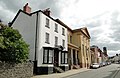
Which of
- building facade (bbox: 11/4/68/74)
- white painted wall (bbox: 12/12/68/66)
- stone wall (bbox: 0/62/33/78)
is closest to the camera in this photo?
stone wall (bbox: 0/62/33/78)

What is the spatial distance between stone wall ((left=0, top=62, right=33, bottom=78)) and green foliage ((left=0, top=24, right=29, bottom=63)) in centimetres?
62

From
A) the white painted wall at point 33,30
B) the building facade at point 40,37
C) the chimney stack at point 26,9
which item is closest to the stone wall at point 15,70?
the building facade at point 40,37

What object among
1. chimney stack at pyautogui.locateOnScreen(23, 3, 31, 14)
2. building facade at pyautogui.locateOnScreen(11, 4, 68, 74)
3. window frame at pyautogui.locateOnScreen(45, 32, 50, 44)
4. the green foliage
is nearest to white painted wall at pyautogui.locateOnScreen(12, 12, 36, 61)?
building facade at pyautogui.locateOnScreen(11, 4, 68, 74)

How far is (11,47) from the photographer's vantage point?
17203 mm

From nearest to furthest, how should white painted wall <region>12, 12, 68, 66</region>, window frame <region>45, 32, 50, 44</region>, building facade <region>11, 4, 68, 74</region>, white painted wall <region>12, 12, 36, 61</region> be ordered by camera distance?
1. building facade <region>11, 4, 68, 74</region>
2. white painted wall <region>12, 12, 68, 66</region>
3. white painted wall <region>12, 12, 36, 61</region>
4. window frame <region>45, 32, 50, 44</region>

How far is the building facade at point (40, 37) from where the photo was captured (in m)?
24.1

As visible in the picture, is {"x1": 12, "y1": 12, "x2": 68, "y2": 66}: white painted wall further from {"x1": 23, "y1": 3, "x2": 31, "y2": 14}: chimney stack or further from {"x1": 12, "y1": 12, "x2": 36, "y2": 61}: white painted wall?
{"x1": 23, "y1": 3, "x2": 31, "y2": 14}: chimney stack

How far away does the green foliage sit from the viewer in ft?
56.0

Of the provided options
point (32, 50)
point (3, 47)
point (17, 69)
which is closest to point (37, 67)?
point (32, 50)

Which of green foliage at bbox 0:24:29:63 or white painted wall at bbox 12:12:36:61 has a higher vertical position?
white painted wall at bbox 12:12:36:61

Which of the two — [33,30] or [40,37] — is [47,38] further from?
[33,30]

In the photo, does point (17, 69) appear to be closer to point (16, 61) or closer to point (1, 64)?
point (16, 61)

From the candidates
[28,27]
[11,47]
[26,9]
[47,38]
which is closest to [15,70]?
[11,47]

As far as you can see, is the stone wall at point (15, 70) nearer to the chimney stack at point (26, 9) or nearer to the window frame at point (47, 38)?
the window frame at point (47, 38)
